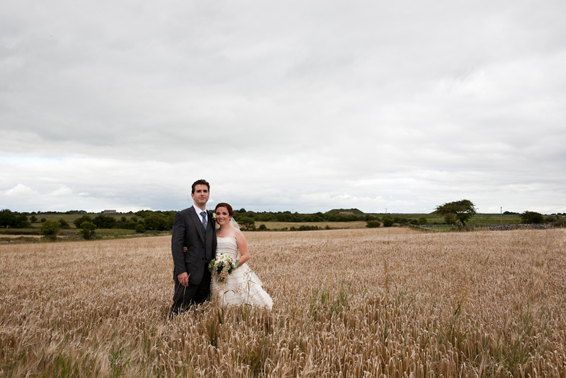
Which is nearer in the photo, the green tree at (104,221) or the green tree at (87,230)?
the green tree at (87,230)

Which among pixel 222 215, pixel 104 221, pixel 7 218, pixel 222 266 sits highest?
pixel 222 215

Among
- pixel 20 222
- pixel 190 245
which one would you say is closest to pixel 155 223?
pixel 20 222

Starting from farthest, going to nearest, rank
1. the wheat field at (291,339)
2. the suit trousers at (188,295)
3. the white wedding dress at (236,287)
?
the white wedding dress at (236,287) < the suit trousers at (188,295) < the wheat field at (291,339)

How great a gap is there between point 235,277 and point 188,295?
2.94 feet

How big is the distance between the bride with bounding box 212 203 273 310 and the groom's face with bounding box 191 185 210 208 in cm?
52

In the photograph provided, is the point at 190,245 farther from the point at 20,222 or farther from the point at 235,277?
the point at 20,222

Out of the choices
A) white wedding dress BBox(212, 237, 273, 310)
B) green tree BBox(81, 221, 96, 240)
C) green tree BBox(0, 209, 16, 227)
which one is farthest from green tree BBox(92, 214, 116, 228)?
white wedding dress BBox(212, 237, 273, 310)

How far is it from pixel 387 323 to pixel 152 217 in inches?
3752

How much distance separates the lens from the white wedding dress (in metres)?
4.95

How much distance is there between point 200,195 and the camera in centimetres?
508

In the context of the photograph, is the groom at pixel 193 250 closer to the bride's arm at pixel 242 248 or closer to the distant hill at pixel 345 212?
the bride's arm at pixel 242 248

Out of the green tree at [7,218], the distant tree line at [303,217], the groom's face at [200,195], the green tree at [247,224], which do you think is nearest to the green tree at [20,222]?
the green tree at [7,218]

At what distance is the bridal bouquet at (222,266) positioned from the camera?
4950mm

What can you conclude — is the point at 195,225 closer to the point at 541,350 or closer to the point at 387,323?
the point at 387,323
